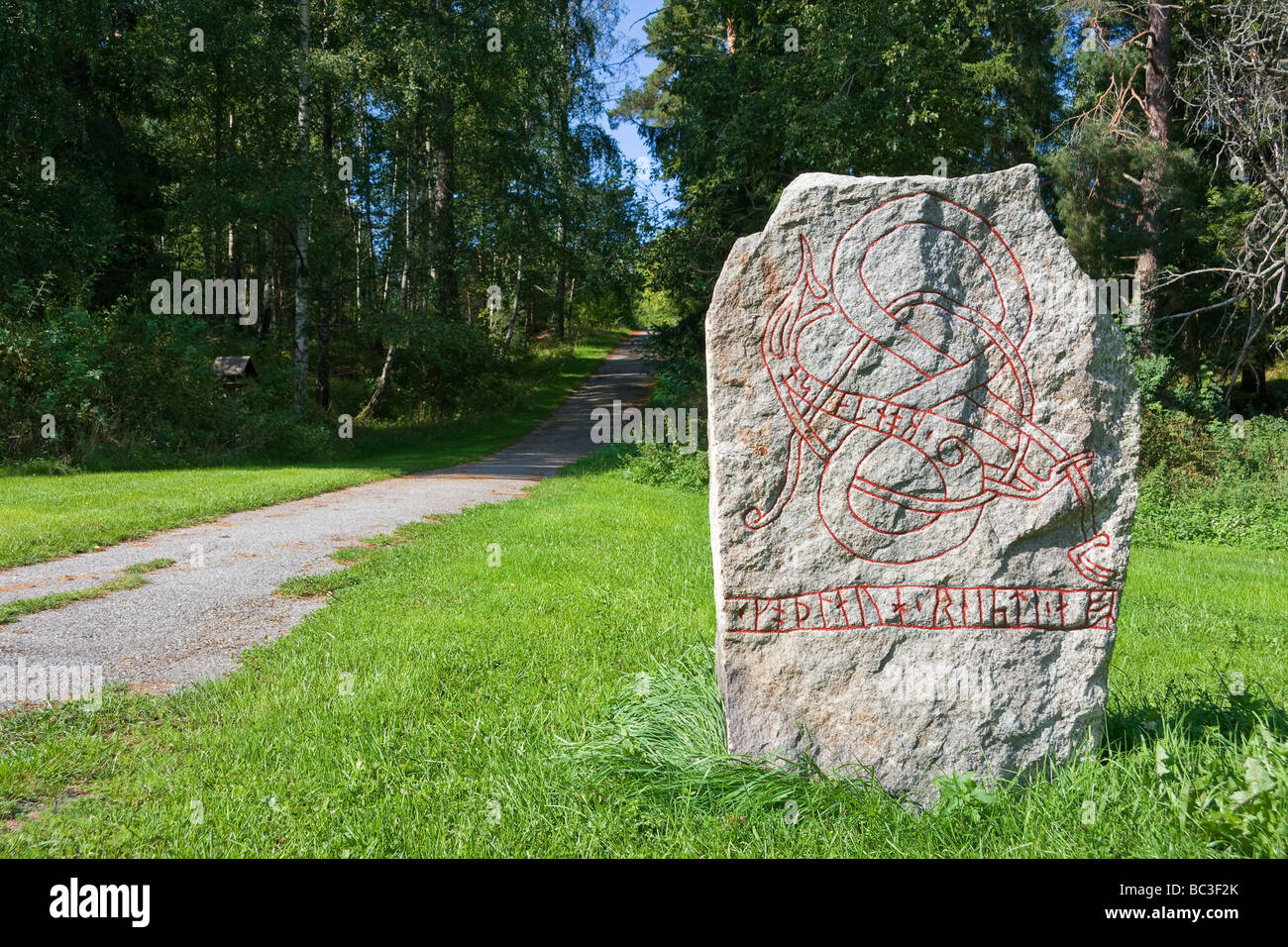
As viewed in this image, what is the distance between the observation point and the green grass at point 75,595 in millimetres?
5641

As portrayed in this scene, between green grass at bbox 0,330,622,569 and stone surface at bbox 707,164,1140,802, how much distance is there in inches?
269

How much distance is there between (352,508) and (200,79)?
13.3 metres

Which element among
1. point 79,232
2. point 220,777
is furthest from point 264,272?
point 220,777

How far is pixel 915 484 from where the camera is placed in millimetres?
3395

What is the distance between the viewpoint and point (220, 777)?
343 centimetres
